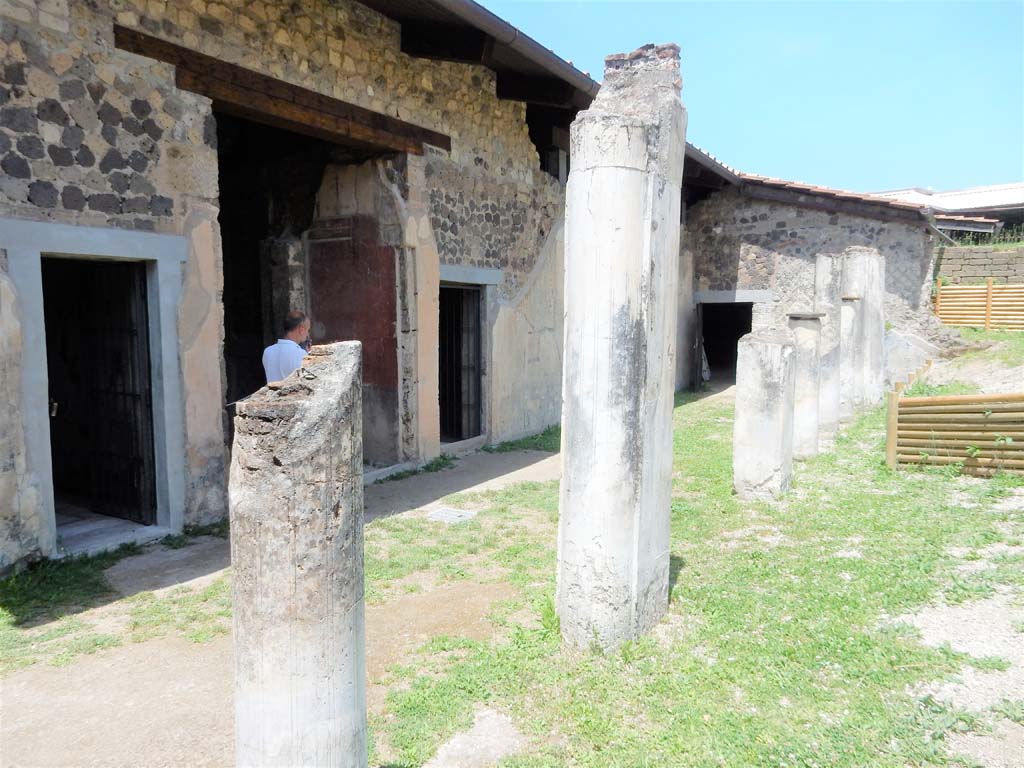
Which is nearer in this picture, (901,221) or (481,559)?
(481,559)

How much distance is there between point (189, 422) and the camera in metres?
5.45

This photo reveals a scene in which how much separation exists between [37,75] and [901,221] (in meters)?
13.7

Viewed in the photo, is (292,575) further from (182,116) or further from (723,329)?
(723,329)

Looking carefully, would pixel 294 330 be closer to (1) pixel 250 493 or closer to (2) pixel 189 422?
Result: (2) pixel 189 422

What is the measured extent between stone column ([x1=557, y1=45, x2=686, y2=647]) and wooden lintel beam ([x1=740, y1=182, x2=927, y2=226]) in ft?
36.8

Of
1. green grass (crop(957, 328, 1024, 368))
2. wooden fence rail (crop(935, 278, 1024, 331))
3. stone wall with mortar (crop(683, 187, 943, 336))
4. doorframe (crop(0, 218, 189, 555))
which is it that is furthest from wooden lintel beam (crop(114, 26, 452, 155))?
wooden fence rail (crop(935, 278, 1024, 331))

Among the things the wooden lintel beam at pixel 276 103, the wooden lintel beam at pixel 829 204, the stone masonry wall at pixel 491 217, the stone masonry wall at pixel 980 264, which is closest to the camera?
the wooden lintel beam at pixel 276 103

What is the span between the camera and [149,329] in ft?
17.5

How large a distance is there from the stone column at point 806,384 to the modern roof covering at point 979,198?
1411cm

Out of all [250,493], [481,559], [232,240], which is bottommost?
[481,559]

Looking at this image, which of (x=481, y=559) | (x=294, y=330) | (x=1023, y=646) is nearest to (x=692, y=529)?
(x=481, y=559)

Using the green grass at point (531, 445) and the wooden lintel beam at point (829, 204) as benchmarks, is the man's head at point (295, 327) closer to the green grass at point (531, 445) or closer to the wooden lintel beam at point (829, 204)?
the green grass at point (531, 445)

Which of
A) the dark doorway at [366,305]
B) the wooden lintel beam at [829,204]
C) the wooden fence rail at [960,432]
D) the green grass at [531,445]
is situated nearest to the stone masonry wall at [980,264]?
the wooden lintel beam at [829,204]

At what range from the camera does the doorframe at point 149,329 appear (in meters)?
4.44
